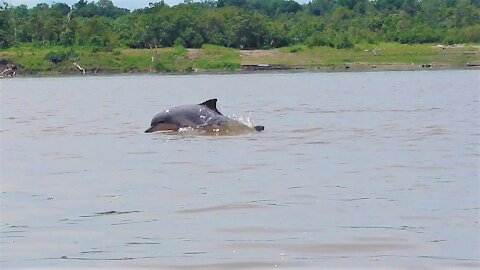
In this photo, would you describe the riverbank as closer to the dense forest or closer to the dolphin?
the dense forest

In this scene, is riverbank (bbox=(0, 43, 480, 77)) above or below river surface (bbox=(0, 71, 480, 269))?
below

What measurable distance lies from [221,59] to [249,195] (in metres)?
63.0

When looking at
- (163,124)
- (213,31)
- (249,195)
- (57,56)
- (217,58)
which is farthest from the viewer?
(213,31)

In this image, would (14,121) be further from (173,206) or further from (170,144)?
(173,206)

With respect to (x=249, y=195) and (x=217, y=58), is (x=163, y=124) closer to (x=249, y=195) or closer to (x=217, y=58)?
(x=249, y=195)

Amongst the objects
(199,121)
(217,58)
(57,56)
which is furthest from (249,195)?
(57,56)

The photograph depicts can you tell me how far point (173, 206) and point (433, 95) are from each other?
20.3 meters

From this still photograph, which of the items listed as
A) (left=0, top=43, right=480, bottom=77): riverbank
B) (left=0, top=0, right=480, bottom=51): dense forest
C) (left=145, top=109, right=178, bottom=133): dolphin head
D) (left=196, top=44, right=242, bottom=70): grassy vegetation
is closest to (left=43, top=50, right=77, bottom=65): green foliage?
(left=0, top=43, right=480, bottom=77): riverbank

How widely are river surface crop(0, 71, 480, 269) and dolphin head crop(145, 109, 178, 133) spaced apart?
0.30 meters

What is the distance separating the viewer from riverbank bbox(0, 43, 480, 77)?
7081 centimetres

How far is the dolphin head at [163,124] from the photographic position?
18.3m

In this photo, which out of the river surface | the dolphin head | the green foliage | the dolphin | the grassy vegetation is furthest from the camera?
the green foliage

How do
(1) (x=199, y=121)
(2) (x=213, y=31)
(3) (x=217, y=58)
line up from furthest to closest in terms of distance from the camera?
(2) (x=213, y=31), (3) (x=217, y=58), (1) (x=199, y=121)

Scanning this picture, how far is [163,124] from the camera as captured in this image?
18.4 m
